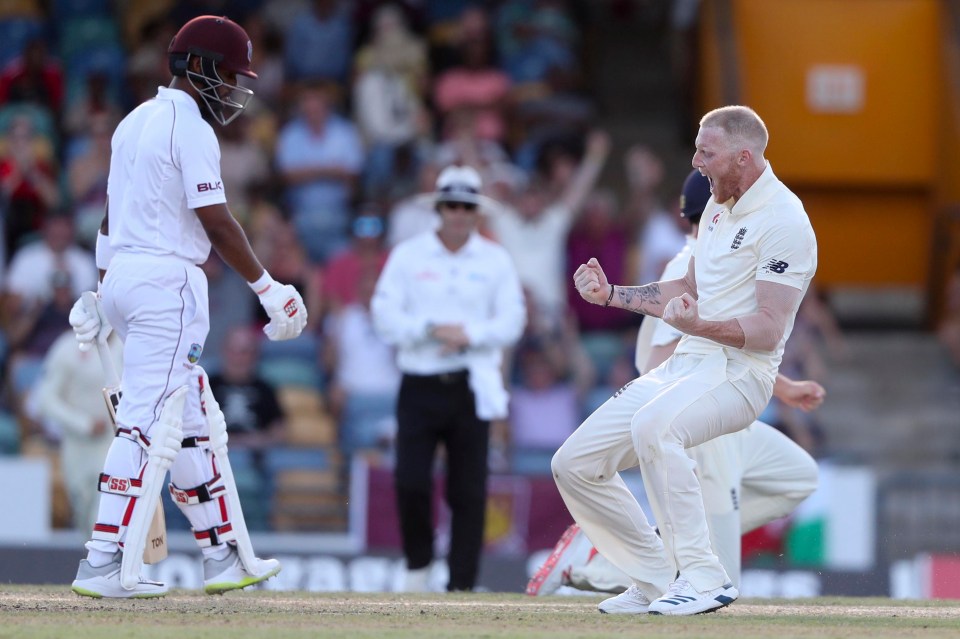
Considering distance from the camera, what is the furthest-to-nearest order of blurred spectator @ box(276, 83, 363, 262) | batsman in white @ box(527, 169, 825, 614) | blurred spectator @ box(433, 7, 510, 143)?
1. blurred spectator @ box(433, 7, 510, 143)
2. blurred spectator @ box(276, 83, 363, 262)
3. batsman in white @ box(527, 169, 825, 614)

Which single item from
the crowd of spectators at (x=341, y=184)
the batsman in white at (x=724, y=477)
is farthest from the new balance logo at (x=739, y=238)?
the crowd of spectators at (x=341, y=184)

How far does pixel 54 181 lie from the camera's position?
14.3 metres

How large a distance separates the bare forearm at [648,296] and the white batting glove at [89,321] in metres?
2.08

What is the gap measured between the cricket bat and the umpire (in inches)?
97.4

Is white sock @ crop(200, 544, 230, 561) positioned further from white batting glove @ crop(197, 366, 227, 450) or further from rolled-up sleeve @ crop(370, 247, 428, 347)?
rolled-up sleeve @ crop(370, 247, 428, 347)

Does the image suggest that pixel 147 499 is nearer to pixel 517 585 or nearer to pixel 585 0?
pixel 517 585

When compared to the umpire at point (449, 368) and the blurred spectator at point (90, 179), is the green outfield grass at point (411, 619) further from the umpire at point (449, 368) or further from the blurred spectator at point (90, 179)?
the blurred spectator at point (90, 179)

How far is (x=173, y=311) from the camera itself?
6375 millimetres

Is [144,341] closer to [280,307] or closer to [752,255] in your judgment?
[280,307]

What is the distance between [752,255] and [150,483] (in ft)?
8.13

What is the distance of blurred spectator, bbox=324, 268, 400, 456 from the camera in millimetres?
12500

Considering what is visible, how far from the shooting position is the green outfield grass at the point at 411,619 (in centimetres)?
549

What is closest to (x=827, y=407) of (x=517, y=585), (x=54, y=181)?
(x=517, y=585)

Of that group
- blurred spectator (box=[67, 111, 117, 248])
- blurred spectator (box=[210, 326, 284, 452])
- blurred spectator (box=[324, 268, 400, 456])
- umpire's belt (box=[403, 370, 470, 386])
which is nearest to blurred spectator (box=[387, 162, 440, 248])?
blurred spectator (box=[324, 268, 400, 456])
